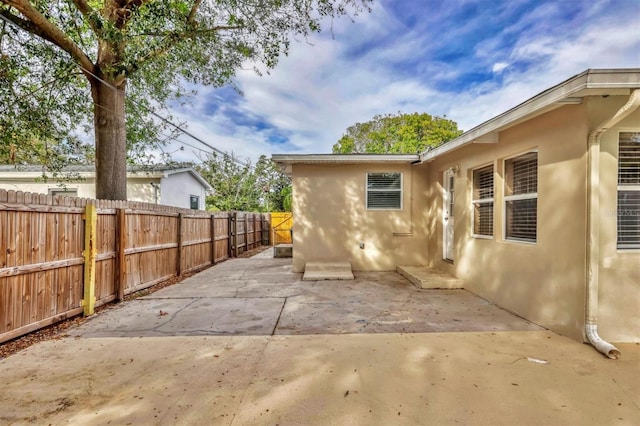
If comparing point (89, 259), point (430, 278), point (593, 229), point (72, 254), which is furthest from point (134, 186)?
point (593, 229)

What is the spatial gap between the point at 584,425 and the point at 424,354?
125cm

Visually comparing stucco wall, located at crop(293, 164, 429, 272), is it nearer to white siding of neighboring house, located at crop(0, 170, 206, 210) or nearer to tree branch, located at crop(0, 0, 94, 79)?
tree branch, located at crop(0, 0, 94, 79)

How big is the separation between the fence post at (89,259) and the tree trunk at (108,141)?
220cm

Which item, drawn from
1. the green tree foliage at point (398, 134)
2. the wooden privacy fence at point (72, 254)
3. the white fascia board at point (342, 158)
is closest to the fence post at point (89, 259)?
the wooden privacy fence at point (72, 254)

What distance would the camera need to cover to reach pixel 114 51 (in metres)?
5.93

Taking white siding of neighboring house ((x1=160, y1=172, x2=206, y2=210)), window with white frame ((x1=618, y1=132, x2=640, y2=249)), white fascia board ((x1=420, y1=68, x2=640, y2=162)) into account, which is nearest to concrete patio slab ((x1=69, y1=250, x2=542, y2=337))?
window with white frame ((x1=618, y1=132, x2=640, y2=249))

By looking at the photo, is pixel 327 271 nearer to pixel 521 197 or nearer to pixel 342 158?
pixel 342 158

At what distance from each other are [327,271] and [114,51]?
21.1 feet

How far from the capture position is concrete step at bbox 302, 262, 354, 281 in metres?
6.71

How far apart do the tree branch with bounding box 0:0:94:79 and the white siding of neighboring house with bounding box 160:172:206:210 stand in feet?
22.0

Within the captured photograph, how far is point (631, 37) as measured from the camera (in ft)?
15.4

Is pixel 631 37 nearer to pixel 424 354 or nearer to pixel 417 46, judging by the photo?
pixel 424 354

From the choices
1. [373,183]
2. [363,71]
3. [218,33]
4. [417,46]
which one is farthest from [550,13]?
[218,33]

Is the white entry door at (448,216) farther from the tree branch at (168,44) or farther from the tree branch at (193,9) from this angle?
the tree branch at (193,9)
